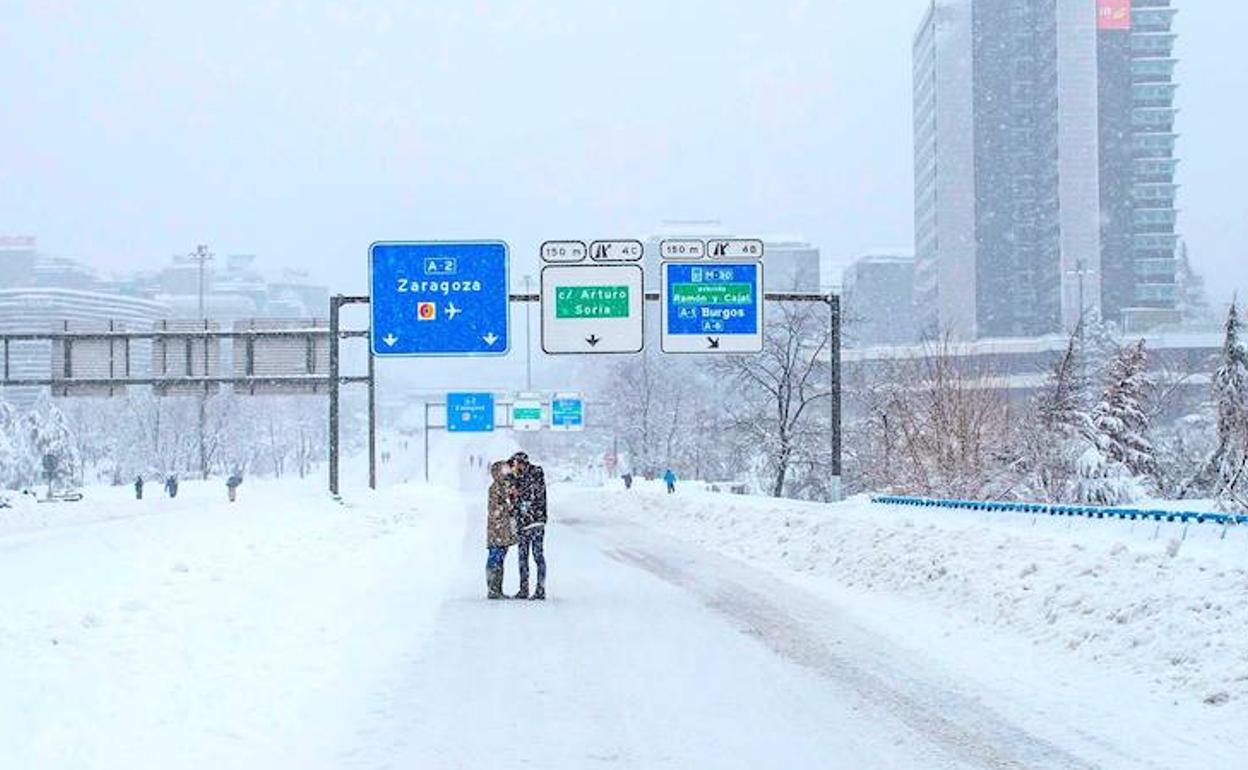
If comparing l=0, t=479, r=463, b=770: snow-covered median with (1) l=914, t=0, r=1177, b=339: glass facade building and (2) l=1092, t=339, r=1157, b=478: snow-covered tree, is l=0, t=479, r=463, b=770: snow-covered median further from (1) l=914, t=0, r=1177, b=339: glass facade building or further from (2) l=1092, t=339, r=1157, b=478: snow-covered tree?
(1) l=914, t=0, r=1177, b=339: glass facade building

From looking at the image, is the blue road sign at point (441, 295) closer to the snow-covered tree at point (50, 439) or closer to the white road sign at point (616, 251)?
the white road sign at point (616, 251)

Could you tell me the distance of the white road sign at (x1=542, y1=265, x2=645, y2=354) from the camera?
29219 mm

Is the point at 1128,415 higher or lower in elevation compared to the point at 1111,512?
higher

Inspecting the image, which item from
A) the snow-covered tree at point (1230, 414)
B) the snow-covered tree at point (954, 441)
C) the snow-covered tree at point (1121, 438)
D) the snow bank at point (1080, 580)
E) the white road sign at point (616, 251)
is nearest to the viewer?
the snow bank at point (1080, 580)

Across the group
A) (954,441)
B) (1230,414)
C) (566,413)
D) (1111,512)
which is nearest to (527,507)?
(1111,512)

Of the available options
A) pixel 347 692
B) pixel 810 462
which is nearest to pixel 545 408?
pixel 810 462

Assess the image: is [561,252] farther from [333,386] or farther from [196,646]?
[196,646]

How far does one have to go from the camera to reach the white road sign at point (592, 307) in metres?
29.2

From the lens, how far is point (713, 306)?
3006cm

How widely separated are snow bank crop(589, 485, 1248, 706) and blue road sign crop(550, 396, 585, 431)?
58.5m

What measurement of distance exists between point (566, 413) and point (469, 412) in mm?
9259

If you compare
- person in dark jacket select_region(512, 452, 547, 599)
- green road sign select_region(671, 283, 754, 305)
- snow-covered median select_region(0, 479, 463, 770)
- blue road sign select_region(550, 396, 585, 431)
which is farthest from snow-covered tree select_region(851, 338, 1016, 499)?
blue road sign select_region(550, 396, 585, 431)

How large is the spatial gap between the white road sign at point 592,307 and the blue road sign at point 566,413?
5170 centimetres

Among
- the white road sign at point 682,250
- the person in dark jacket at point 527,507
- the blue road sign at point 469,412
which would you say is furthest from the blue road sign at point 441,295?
the blue road sign at point 469,412
